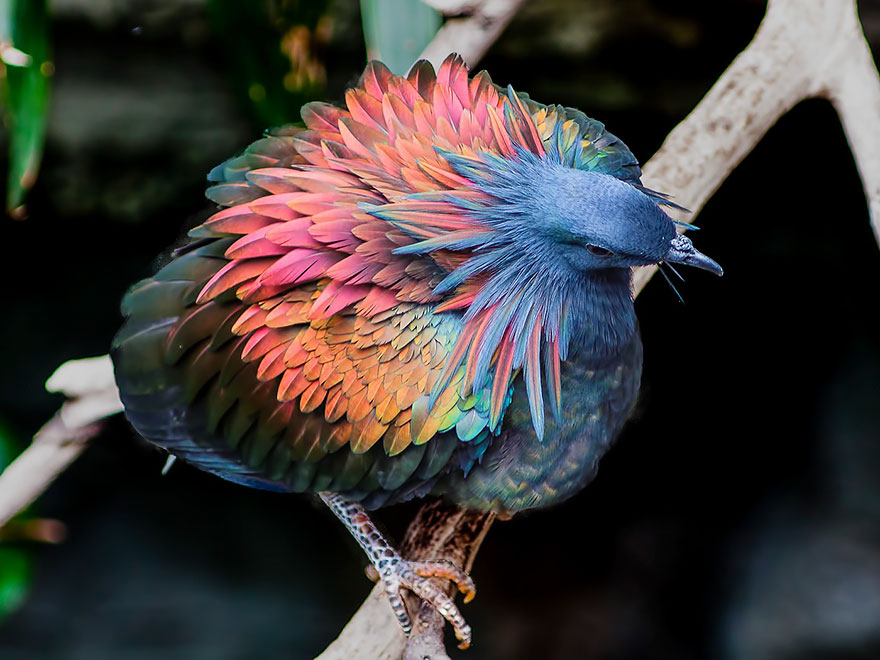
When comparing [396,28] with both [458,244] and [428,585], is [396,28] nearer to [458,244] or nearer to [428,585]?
[458,244]

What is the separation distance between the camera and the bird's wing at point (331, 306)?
5.15 ft

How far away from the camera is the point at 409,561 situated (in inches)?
73.3

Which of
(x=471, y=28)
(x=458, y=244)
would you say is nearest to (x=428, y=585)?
(x=458, y=244)

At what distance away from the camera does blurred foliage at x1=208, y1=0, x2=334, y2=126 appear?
235 cm

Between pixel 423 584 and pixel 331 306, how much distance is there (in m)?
0.62

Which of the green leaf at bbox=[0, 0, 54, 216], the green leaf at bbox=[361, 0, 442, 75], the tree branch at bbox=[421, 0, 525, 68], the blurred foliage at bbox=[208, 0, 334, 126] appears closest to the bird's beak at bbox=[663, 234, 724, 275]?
the green leaf at bbox=[361, 0, 442, 75]

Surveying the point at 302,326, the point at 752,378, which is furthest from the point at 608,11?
the point at 302,326

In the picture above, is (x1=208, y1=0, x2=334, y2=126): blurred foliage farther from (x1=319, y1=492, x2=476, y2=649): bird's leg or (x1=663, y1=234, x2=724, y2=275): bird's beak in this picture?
(x1=663, y1=234, x2=724, y2=275): bird's beak

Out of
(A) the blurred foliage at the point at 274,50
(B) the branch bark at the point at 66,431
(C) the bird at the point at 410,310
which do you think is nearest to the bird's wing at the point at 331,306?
(C) the bird at the point at 410,310

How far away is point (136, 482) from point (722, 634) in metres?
2.70

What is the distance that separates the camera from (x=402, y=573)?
1.81 m

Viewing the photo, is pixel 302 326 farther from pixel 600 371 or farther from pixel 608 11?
pixel 608 11

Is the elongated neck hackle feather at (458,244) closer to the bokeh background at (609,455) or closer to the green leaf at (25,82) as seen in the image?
the green leaf at (25,82)

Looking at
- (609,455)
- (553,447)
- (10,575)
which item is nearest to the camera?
(553,447)
